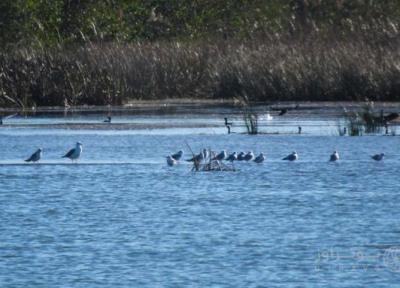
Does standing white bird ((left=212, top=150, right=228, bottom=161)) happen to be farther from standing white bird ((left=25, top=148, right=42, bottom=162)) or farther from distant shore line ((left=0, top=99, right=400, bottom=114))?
distant shore line ((left=0, top=99, right=400, bottom=114))

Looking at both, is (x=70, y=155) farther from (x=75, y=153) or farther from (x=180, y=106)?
(x=180, y=106)

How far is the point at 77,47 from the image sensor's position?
109 feet

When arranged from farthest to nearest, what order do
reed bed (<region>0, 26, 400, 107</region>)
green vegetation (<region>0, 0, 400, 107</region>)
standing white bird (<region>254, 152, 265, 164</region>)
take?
green vegetation (<region>0, 0, 400, 107</region>)
reed bed (<region>0, 26, 400, 107</region>)
standing white bird (<region>254, 152, 265, 164</region>)

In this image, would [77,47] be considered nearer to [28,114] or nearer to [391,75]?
[28,114]

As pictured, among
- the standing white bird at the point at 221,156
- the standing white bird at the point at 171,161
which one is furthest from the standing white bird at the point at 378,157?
the standing white bird at the point at 171,161

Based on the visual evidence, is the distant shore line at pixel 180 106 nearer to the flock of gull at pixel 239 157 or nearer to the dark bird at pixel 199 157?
the flock of gull at pixel 239 157

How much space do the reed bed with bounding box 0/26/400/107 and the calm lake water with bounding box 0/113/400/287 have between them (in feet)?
22.7

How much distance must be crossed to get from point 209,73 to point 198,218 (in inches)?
→ 676

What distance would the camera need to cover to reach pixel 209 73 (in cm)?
3089

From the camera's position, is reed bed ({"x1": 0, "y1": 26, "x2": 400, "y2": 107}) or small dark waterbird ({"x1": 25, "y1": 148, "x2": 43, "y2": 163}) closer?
small dark waterbird ({"x1": 25, "y1": 148, "x2": 43, "y2": 163})

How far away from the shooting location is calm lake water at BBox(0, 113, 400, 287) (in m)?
10.8

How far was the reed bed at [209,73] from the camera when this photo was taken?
2906cm

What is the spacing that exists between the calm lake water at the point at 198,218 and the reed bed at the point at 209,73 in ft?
22.7

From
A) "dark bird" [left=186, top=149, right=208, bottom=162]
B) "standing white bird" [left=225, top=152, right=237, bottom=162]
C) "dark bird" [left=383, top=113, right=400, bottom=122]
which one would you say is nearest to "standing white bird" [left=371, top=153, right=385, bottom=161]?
"standing white bird" [left=225, top=152, right=237, bottom=162]
